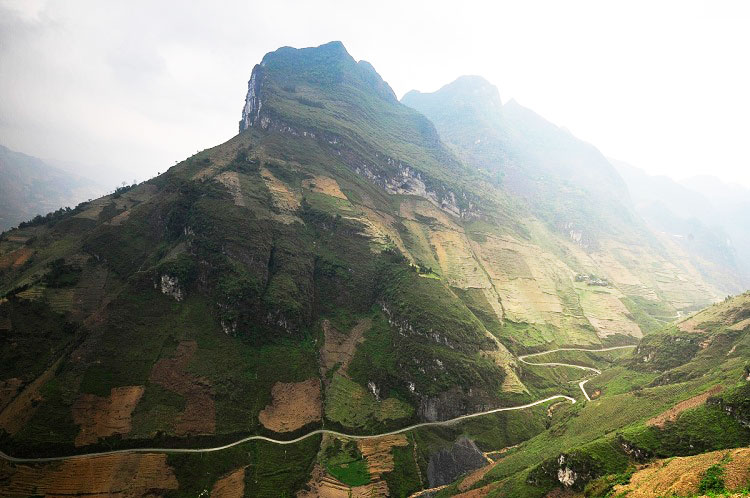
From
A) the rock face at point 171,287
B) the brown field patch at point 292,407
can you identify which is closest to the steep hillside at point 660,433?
the brown field patch at point 292,407

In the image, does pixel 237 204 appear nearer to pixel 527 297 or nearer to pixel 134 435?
pixel 134 435

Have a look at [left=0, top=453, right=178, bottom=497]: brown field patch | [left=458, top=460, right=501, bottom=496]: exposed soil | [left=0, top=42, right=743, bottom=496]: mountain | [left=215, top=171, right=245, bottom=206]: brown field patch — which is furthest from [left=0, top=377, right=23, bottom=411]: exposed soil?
[left=458, top=460, right=501, bottom=496]: exposed soil

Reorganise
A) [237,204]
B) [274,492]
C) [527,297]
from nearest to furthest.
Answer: [274,492] → [237,204] → [527,297]

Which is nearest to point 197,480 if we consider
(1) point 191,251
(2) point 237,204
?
(1) point 191,251

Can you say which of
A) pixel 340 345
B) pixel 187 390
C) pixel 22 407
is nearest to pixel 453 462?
pixel 340 345

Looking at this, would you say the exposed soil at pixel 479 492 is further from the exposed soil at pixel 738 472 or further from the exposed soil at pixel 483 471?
the exposed soil at pixel 738 472

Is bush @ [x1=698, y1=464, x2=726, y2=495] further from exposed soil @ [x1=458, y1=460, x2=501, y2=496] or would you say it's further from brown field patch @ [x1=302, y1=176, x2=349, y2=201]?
brown field patch @ [x1=302, y1=176, x2=349, y2=201]

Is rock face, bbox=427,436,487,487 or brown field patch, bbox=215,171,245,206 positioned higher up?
brown field patch, bbox=215,171,245,206
